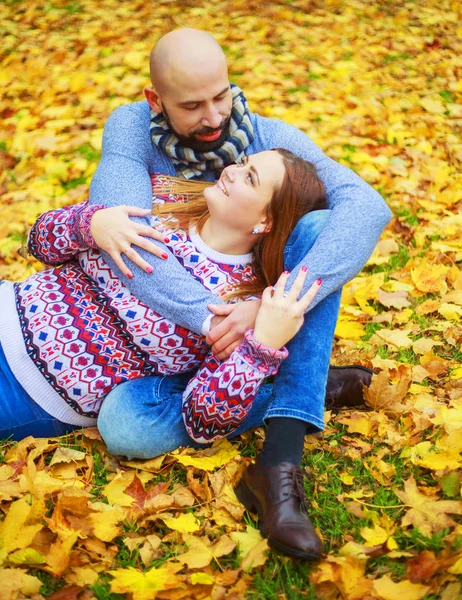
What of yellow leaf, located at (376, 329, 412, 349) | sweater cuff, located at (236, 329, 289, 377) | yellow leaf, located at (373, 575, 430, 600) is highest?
sweater cuff, located at (236, 329, 289, 377)

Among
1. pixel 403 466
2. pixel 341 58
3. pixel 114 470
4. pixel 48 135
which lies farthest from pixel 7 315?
pixel 341 58

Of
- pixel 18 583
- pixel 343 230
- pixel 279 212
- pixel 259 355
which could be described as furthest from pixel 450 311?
pixel 18 583

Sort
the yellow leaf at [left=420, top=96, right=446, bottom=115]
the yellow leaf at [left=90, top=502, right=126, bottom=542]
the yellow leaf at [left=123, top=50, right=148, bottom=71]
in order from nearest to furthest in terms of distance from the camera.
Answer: the yellow leaf at [left=90, top=502, right=126, bottom=542], the yellow leaf at [left=420, top=96, right=446, bottom=115], the yellow leaf at [left=123, top=50, right=148, bottom=71]

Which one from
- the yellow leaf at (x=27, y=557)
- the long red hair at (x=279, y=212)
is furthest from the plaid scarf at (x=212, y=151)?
the yellow leaf at (x=27, y=557)

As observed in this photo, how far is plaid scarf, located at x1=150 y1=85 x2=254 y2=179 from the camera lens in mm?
2477

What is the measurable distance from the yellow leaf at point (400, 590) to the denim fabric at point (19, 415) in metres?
1.22

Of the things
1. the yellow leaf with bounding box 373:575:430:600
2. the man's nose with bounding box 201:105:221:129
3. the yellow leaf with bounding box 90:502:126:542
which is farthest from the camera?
the man's nose with bounding box 201:105:221:129

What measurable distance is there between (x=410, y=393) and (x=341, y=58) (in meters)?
4.70

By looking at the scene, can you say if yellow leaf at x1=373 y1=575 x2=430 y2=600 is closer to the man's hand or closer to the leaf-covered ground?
the leaf-covered ground

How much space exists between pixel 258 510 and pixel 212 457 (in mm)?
319

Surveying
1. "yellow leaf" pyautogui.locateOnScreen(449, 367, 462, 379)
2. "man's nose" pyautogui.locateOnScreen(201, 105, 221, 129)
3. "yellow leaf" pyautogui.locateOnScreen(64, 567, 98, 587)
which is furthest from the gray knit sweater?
"yellow leaf" pyautogui.locateOnScreen(64, 567, 98, 587)

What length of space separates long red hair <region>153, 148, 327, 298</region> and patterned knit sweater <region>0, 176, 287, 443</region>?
54 mm

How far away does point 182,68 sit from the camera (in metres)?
2.43

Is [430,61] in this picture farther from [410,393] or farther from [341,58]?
[410,393]
